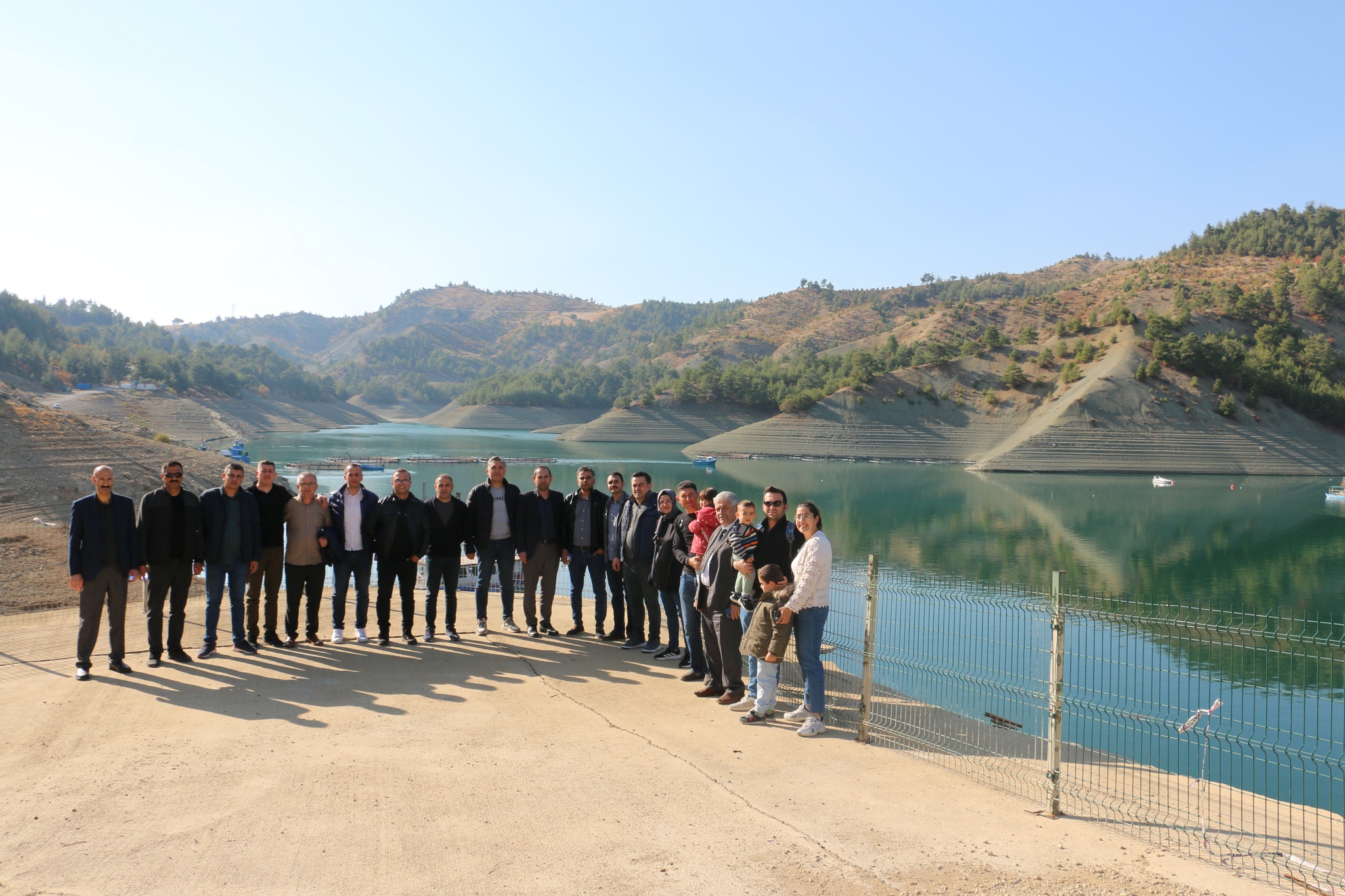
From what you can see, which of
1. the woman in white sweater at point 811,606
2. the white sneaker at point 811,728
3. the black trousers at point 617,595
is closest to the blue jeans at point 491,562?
the black trousers at point 617,595

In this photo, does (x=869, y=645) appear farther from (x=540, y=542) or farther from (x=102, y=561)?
(x=102, y=561)

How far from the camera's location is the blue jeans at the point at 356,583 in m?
9.09

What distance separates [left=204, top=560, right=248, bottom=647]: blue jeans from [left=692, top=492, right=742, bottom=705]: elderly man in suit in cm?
461

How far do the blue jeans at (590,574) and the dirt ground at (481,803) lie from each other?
2.27 m

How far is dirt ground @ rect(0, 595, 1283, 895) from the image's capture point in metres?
4.34

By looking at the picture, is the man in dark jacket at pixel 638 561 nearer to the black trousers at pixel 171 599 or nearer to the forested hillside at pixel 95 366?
the black trousers at pixel 171 599

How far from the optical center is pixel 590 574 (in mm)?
9625

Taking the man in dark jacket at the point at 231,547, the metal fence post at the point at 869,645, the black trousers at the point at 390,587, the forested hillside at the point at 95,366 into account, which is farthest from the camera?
the forested hillside at the point at 95,366

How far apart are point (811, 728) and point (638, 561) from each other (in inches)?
113

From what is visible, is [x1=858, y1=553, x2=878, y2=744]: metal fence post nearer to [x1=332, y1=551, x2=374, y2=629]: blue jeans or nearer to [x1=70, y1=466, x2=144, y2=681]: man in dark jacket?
[x1=332, y1=551, x2=374, y2=629]: blue jeans

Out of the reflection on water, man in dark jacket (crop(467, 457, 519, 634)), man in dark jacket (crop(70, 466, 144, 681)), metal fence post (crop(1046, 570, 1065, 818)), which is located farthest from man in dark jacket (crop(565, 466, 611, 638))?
the reflection on water

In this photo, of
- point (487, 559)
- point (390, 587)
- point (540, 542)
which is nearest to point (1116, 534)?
point (540, 542)

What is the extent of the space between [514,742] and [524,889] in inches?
80.1

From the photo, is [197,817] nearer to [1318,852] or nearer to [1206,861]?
[1206,861]
